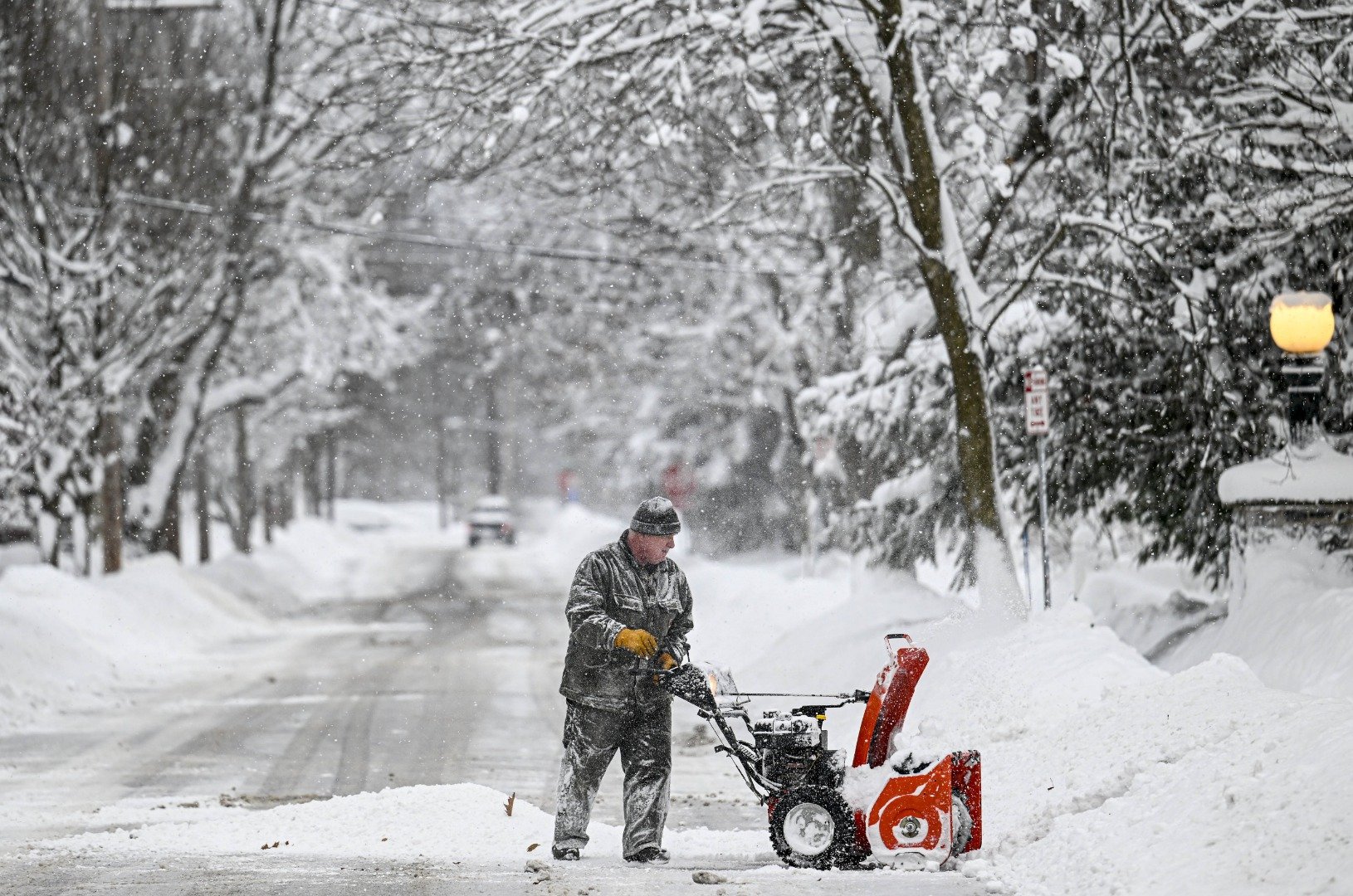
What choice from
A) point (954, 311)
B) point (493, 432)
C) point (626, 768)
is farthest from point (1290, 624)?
point (493, 432)

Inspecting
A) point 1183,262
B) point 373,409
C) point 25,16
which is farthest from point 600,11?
point 373,409

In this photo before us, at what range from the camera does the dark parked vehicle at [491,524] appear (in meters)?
60.2

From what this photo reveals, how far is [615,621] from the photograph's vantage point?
287 inches

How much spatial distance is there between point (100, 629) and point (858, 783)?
15133 millimetres

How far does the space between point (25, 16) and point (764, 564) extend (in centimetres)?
2013

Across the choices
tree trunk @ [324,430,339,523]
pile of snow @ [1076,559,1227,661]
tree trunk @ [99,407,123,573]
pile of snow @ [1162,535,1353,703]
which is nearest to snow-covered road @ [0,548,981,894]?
tree trunk @ [99,407,123,573]

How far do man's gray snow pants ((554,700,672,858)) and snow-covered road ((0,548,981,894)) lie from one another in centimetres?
18

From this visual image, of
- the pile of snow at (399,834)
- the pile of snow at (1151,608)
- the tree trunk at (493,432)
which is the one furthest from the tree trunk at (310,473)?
the pile of snow at (399,834)

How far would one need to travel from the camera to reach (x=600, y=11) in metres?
12.1

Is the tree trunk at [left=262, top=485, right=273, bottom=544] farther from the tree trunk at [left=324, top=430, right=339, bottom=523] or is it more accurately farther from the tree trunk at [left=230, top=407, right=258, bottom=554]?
the tree trunk at [left=324, top=430, right=339, bottom=523]

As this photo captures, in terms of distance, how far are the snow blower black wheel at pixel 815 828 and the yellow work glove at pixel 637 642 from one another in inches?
35.5

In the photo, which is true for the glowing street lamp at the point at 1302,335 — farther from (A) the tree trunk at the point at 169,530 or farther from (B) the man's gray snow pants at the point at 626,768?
(A) the tree trunk at the point at 169,530

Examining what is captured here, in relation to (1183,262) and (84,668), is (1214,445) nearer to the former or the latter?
(1183,262)

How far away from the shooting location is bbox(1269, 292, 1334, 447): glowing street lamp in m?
11.5
